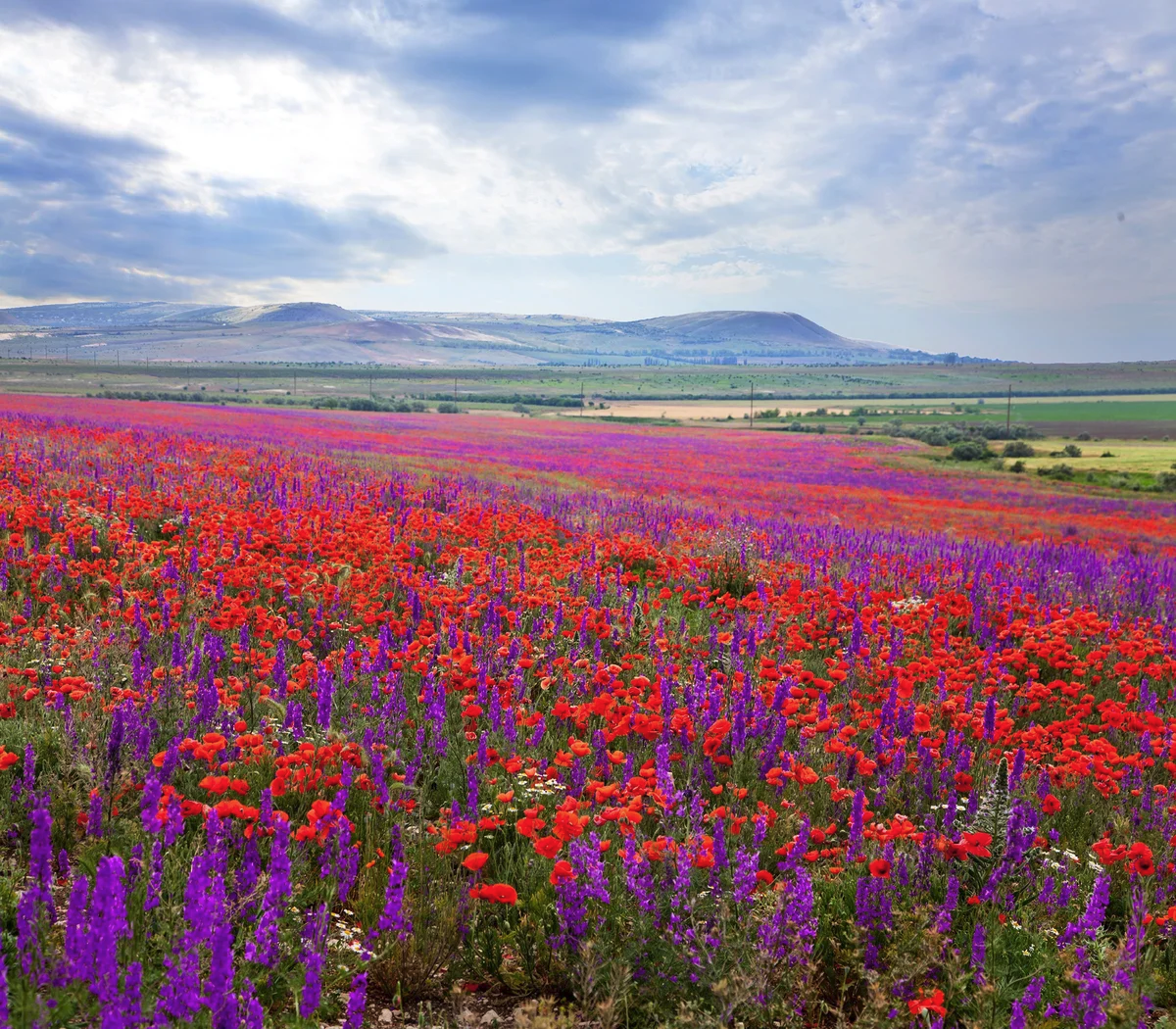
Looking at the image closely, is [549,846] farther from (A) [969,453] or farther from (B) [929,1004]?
(A) [969,453]

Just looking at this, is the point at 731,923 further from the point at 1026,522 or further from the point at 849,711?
the point at 1026,522

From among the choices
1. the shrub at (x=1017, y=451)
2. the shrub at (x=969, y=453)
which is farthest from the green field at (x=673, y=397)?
the shrub at (x=969, y=453)

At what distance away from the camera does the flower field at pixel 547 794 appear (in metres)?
2.40

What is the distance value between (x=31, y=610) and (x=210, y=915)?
187 inches

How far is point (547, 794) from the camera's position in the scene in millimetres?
3264

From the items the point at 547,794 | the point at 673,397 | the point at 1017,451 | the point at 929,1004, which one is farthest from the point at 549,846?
the point at 673,397

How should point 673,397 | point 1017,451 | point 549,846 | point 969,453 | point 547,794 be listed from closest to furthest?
point 549,846, point 547,794, point 969,453, point 1017,451, point 673,397

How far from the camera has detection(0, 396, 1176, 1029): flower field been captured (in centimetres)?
240

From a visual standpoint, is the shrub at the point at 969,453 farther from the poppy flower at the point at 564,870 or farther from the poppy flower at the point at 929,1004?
the poppy flower at the point at 564,870

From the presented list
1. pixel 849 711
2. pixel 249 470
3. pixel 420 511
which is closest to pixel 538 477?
pixel 249 470

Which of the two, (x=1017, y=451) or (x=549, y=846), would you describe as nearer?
(x=549, y=846)

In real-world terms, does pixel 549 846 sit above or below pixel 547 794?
above

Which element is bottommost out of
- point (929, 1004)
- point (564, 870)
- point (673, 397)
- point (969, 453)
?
point (929, 1004)

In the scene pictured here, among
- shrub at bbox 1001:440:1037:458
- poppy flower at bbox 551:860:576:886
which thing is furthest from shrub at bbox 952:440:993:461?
poppy flower at bbox 551:860:576:886
